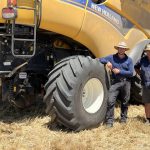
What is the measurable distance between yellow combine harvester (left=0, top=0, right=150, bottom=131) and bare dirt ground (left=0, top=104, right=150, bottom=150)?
0.27 meters

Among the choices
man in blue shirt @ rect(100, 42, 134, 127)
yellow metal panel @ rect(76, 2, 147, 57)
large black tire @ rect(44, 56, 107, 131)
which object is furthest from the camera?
man in blue shirt @ rect(100, 42, 134, 127)

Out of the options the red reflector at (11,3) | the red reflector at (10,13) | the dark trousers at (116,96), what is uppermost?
the red reflector at (11,3)

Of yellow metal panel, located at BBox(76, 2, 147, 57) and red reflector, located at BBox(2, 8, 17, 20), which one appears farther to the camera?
yellow metal panel, located at BBox(76, 2, 147, 57)

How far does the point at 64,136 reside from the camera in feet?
20.4

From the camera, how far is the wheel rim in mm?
6930

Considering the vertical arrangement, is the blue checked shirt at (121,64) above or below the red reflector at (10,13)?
below

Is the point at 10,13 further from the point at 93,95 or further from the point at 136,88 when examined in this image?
the point at 136,88

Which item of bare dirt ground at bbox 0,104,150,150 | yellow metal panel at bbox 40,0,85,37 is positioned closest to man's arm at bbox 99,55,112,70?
yellow metal panel at bbox 40,0,85,37

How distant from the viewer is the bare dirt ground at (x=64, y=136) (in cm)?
571

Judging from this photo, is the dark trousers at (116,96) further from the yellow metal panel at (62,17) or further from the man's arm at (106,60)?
the yellow metal panel at (62,17)

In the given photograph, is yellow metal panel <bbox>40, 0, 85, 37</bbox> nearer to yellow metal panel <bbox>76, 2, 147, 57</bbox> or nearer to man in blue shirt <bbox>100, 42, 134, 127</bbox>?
yellow metal panel <bbox>76, 2, 147, 57</bbox>

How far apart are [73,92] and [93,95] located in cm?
68

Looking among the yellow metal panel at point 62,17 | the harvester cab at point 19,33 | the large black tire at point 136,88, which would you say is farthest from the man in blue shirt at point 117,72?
the harvester cab at point 19,33

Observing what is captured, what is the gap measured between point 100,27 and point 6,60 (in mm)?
1543
